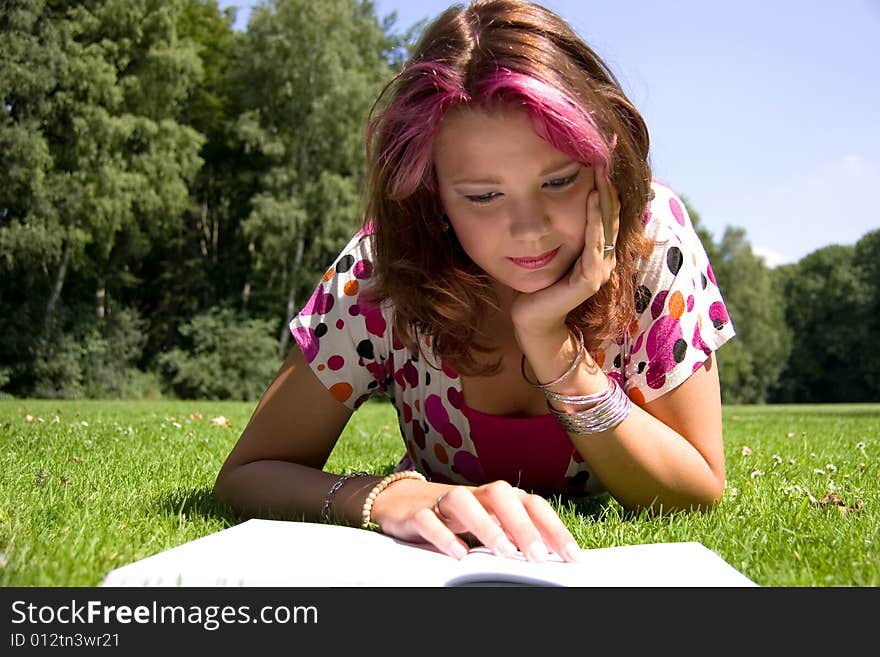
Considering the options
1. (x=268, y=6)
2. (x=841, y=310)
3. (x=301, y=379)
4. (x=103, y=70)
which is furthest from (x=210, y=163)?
(x=841, y=310)

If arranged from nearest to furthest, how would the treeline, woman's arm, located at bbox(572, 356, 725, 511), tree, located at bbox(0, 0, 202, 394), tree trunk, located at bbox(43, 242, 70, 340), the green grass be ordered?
the green grass
woman's arm, located at bbox(572, 356, 725, 511)
tree, located at bbox(0, 0, 202, 394)
the treeline
tree trunk, located at bbox(43, 242, 70, 340)

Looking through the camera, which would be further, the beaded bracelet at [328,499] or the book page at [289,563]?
the beaded bracelet at [328,499]

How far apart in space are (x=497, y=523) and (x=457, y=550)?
0.35 ft

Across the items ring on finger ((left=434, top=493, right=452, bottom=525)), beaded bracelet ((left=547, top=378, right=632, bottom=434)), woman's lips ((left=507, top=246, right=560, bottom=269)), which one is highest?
woman's lips ((left=507, top=246, right=560, bottom=269))

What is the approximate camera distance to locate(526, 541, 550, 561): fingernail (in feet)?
5.61

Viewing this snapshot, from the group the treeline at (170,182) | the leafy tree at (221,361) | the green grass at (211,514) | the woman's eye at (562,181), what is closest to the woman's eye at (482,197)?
the woman's eye at (562,181)

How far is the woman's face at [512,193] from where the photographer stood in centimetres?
207

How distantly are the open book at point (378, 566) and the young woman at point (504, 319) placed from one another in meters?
0.09

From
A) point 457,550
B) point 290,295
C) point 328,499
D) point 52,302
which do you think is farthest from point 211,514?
point 290,295

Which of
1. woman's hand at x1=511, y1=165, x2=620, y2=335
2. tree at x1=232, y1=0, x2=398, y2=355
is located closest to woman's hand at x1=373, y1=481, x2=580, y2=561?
woman's hand at x1=511, y1=165, x2=620, y2=335

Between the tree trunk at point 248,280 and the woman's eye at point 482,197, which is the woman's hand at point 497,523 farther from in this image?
the tree trunk at point 248,280

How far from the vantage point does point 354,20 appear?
1221 inches

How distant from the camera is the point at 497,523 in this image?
179cm

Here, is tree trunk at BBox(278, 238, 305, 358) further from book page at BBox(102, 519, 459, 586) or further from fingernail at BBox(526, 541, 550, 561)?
fingernail at BBox(526, 541, 550, 561)
